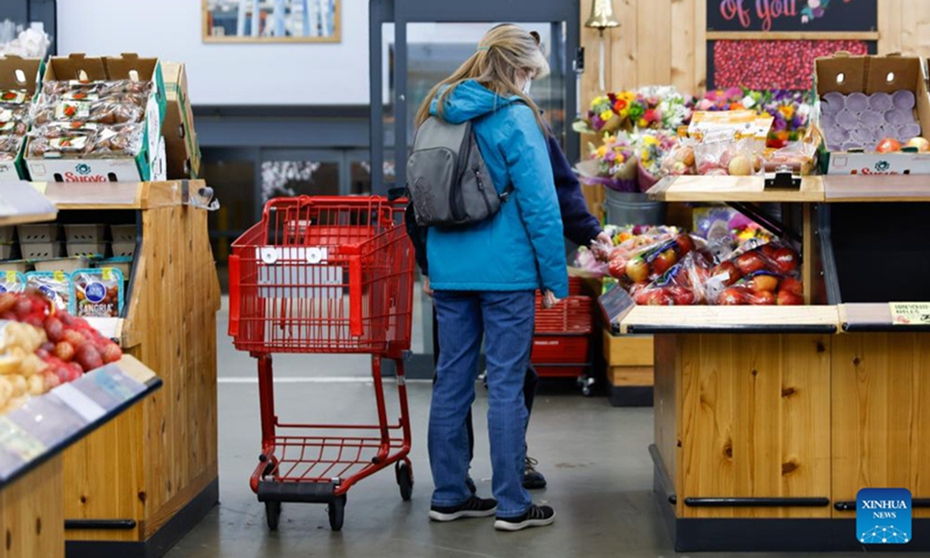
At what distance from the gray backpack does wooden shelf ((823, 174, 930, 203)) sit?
3.55 feet

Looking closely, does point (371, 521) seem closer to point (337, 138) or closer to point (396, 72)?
point (396, 72)

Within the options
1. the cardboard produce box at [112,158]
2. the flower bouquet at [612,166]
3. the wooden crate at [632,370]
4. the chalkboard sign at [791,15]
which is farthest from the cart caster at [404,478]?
the chalkboard sign at [791,15]

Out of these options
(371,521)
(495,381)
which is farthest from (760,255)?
(371,521)

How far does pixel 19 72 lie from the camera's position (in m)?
Answer: 4.75

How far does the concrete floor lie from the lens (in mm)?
4445

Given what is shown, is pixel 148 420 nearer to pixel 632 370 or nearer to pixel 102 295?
pixel 102 295

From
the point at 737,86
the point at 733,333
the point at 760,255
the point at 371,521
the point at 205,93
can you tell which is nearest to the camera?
the point at 733,333

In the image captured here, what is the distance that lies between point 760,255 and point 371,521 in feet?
5.59

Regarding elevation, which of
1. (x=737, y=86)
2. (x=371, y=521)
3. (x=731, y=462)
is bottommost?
(x=371, y=521)

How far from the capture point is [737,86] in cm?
811

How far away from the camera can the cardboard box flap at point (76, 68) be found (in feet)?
15.4

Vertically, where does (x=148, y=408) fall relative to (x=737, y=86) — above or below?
below

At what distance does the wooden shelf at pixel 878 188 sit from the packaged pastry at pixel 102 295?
88.8 inches

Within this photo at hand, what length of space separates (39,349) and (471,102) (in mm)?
2002
